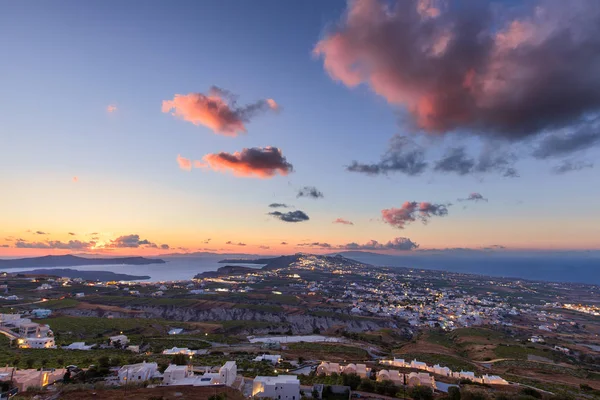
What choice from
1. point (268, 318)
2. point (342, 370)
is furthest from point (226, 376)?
point (268, 318)

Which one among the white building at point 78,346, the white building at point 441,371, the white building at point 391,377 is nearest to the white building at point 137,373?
the white building at point 391,377

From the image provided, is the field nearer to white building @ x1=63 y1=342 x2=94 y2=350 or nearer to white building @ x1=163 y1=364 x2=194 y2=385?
white building @ x1=163 y1=364 x2=194 y2=385

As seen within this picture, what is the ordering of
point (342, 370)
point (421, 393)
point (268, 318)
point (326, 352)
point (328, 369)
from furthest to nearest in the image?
point (268, 318)
point (326, 352)
point (328, 369)
point (342, 370)
point (421, 393)

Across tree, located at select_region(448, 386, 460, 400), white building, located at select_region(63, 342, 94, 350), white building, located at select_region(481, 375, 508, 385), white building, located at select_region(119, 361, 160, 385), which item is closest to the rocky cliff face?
white building, located at select_region(63, 342, 94, 350)

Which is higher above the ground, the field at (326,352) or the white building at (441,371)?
the white building at (441,371)

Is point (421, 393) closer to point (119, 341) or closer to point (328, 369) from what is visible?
point (328, 369)

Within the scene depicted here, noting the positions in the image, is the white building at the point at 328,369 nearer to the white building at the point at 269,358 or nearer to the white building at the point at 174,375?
the white building at the point at 269,358
